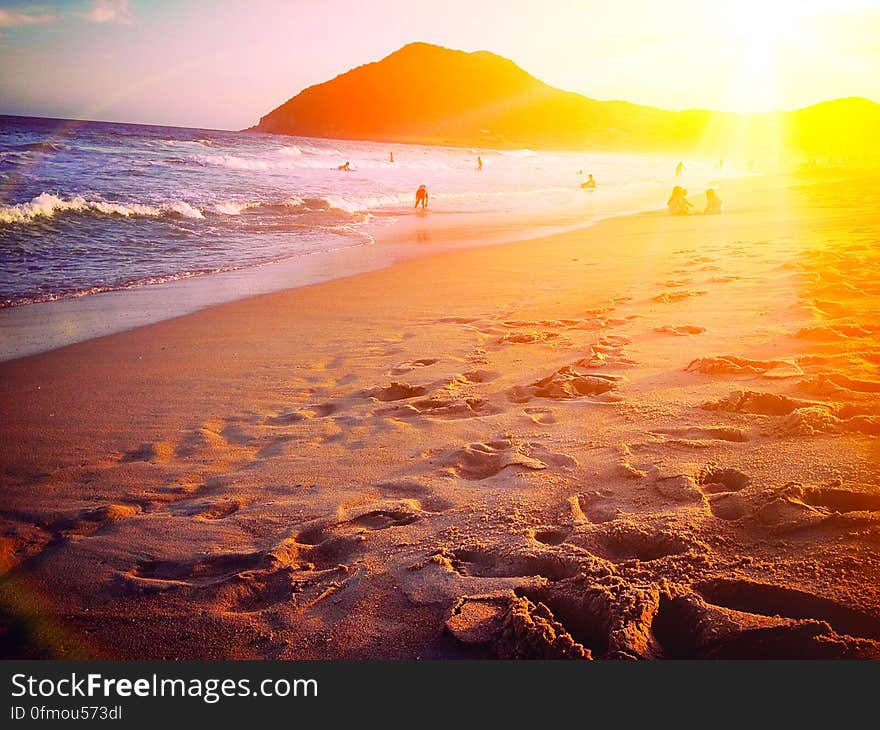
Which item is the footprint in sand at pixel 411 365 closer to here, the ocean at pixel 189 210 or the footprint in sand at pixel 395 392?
the footprint in sand at pixel 395 392

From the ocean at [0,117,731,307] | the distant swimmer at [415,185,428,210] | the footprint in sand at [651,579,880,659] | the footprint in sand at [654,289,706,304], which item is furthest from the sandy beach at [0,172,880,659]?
the distant swimmer at [415,185,428,210]

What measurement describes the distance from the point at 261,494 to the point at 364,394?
1308 mm

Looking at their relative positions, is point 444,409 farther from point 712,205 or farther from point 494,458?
point 712,205

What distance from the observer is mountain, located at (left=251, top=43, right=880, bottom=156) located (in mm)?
109875

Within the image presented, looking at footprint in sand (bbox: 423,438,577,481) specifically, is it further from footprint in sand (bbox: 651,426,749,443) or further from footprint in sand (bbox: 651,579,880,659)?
footprint in sand (bbox: 651,579,880,659)

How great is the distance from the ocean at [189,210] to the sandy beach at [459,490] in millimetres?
4372

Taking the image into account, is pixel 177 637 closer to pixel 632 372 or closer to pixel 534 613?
pixel 534 613

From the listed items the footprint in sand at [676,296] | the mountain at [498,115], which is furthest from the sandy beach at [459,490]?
the mountain at [498,115]

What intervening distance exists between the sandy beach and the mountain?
9701 cm

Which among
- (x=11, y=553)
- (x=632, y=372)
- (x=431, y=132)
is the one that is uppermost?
(x=431, y=132)

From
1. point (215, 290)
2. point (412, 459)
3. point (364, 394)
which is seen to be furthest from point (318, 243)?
point (412, 459)

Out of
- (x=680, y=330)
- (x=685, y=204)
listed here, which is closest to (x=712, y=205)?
(x=685, y=204)

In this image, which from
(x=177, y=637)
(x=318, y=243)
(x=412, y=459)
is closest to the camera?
(x=177, y=637)

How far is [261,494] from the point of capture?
2744 millimetres
